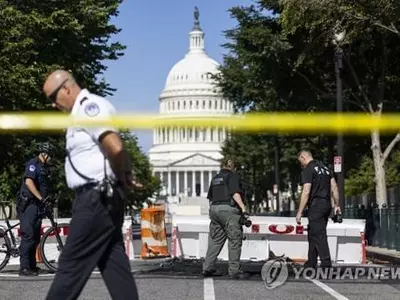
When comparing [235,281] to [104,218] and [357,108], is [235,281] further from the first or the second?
[357,108]

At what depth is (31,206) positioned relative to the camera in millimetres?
13602

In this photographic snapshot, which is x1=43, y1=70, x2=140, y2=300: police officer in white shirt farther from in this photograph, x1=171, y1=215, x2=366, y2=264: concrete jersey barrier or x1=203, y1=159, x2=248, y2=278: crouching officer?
x1=171, y1=215, x2=366, y2=264: concrete jersey barrier

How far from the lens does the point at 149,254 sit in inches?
764

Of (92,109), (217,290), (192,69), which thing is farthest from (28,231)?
(192,69)

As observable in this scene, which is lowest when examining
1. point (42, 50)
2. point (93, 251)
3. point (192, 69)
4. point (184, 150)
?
point (93, 251)

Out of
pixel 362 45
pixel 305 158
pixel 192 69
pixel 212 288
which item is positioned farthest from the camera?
pixel 192 69

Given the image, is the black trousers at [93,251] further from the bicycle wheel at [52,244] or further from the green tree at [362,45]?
the green tree at [362,45]

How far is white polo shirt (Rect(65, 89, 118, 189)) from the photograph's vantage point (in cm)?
A: 647

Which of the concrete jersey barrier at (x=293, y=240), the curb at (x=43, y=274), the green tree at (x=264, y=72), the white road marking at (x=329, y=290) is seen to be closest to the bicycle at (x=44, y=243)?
the curb at (x=43, y=274)

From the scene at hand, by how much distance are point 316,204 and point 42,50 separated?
23.3 metres

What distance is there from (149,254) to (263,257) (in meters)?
3.06

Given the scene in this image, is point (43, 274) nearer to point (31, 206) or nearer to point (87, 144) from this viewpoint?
point (31, 206)

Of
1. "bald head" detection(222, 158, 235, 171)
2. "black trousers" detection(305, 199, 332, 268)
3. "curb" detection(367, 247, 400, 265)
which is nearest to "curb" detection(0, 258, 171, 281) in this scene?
"bald head" detection(222, 158, 235, 171)

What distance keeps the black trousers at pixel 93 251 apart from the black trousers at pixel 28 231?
7162mm
